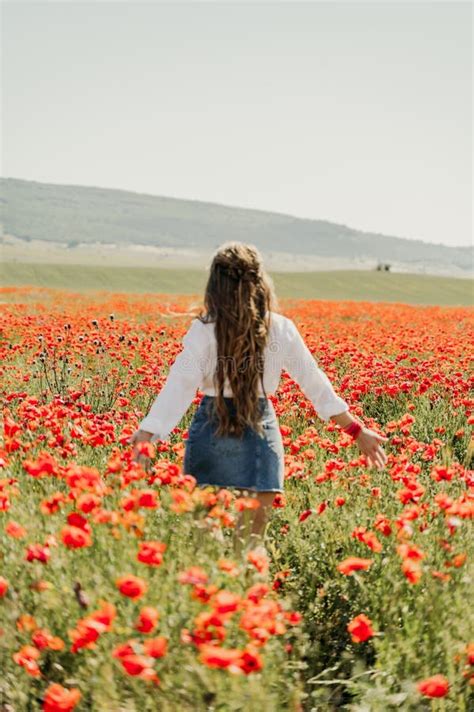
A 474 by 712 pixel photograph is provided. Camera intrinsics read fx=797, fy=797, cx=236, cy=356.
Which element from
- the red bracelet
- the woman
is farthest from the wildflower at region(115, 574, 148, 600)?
the red bracelet

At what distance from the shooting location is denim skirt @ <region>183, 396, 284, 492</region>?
150 inches

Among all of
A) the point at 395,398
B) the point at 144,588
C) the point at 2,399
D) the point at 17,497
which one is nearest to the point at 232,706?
the point at 144,588

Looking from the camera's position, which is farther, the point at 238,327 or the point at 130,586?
the point at 238,327

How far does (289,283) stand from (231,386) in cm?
5613

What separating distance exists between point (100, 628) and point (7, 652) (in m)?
0.77

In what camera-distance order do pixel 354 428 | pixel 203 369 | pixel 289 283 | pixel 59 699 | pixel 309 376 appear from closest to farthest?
pixel 59 699
pixel 203 369
pixel 309 376
pixel 354 428
pixel 289 283

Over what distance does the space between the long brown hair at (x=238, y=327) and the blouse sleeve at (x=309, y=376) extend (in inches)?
7.4

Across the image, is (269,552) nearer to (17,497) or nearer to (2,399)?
(17,497)

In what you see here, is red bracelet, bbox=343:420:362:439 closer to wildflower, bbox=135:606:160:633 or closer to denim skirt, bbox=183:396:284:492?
denim skirt, bbox=183:396:284:492

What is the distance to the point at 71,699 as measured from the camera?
2383 millimetres

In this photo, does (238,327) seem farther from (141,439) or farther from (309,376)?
(141,439)

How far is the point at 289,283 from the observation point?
59.5m

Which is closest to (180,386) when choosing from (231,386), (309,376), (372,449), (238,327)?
Answer: (231,386)

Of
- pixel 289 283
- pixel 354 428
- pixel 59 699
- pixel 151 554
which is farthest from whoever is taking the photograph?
pixel 289 283
